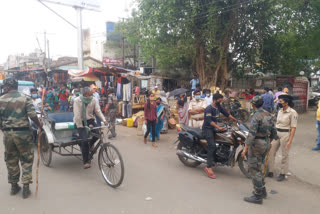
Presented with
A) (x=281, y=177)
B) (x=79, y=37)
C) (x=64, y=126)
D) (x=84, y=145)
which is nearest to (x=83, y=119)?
(x=84, y=145)

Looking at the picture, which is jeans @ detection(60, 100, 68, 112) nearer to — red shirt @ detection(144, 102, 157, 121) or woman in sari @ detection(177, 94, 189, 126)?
woman in sari @ detection(177, 94, 189, 126)

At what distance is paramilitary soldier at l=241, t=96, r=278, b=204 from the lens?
12.8 ft

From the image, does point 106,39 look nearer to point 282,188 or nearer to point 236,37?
point 236,37

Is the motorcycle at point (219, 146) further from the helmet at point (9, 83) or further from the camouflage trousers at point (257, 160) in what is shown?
the helmet at point (9, 83)

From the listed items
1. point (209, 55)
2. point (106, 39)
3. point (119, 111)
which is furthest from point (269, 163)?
point (106, 39)

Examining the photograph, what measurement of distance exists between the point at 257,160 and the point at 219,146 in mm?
1289

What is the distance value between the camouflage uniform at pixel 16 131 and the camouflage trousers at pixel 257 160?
359cm

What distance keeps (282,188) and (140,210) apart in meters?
2.72

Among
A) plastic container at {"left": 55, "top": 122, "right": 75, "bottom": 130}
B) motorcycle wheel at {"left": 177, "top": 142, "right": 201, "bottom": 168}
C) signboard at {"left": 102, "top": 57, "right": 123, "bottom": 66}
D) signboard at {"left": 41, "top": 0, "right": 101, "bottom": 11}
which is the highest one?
signboard at {"left": 41, "top": 0, "right": 101, "bottom": 11}

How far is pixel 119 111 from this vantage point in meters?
12.7

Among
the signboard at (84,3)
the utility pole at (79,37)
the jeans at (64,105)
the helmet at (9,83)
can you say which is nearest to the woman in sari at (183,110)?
the helmet at (9,83)

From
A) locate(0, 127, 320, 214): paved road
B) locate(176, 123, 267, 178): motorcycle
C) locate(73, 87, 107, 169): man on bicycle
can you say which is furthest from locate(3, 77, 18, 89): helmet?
locate(176, 123, 267, 178): motorcycle

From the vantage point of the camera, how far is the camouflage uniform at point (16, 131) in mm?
4055

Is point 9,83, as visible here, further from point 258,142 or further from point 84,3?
point 84,3
